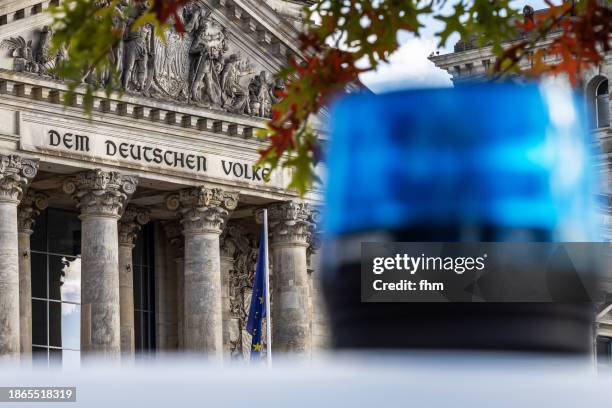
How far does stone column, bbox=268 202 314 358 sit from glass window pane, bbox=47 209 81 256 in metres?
5.95

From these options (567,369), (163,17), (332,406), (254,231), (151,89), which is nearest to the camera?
(332,406)

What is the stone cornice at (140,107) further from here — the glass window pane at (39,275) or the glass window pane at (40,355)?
the glass window pane at (40,355)

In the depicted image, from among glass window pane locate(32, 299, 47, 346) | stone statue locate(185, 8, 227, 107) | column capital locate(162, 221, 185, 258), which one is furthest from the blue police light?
column capital locate(162, 221, 185, 258)

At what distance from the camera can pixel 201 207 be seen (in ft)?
157

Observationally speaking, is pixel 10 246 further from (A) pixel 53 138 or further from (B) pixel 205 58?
(B) pixel 205 58

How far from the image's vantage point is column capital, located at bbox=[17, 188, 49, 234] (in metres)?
45.9

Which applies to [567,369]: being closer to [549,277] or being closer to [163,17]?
[549,277]

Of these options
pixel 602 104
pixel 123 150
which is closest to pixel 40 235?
pixel 123 150

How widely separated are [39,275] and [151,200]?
13.5 ft

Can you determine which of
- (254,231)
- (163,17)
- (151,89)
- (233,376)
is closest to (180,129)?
(151,89)

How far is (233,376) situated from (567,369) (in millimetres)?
1001

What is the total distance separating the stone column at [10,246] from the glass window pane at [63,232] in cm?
459

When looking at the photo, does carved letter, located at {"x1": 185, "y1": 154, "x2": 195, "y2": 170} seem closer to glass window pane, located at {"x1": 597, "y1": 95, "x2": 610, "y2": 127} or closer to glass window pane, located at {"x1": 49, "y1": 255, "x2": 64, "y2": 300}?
glass window pane, located at {"x1": 49, "y1": 255, "x2": 64, "y2": 300}

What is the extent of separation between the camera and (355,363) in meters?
4.98
